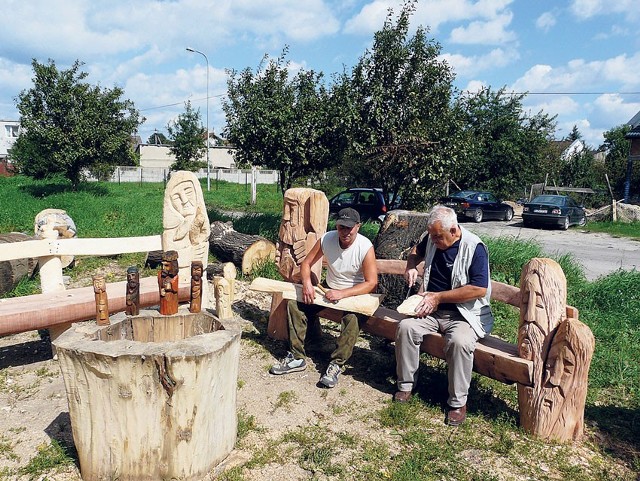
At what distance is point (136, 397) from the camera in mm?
2387

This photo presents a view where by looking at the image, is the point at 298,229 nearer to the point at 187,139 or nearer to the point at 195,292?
the point at 195,292

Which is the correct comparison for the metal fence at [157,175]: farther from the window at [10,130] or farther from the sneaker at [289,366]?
the sneaker at [289,366]

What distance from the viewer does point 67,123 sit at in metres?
Result: 16.3

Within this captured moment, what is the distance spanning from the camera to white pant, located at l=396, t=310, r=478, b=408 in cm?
319

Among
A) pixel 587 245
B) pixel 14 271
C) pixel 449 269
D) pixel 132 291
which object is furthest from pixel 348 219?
pixel 587 245

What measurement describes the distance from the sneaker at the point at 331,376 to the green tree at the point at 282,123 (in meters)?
5.76

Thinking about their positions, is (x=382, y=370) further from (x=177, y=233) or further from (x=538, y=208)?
(x=538, y=208)

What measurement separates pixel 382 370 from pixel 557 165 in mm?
25872

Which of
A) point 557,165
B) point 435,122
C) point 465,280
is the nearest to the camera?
point 465,280

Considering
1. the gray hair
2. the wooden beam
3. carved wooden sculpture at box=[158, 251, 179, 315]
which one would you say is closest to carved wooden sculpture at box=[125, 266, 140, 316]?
carved wooden sculpture at box=[158, 251, 179, 315]

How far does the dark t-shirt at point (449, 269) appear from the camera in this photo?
3.31 m

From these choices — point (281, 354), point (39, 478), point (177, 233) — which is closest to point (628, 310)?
point (281, 354)

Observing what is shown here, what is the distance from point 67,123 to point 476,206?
14359 mm

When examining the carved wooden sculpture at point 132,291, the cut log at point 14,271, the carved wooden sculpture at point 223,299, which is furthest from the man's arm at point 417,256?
the cut log at point 14,271
